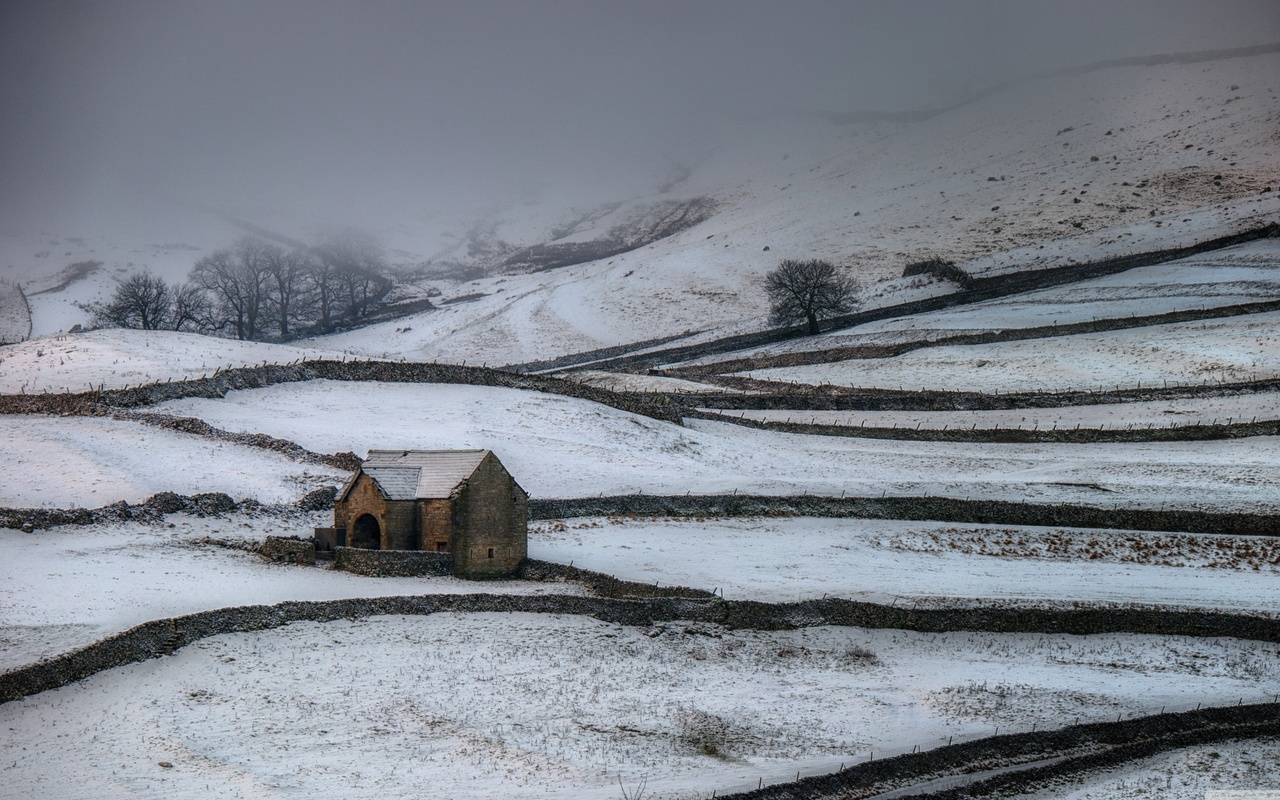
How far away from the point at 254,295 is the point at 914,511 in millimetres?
69476

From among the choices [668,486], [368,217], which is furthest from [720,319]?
[368,217]

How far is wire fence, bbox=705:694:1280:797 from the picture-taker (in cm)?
1858

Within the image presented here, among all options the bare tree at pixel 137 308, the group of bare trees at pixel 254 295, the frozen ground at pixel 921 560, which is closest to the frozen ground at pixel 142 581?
the frozen ground at pixel 921 560

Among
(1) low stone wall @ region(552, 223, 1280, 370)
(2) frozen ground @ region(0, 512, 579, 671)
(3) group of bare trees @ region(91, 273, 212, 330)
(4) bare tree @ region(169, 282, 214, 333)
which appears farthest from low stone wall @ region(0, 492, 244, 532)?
(4) bare tree @ region(169, 282, 214, 333)

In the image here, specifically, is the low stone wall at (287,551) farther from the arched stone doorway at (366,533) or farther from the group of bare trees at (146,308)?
the group of bare trees at (146,308)

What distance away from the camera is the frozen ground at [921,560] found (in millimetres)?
29891

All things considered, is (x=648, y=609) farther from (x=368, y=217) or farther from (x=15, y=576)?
(x=368, y=217)

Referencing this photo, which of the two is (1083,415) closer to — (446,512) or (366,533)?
(446,512)

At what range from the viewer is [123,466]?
36.3 meters

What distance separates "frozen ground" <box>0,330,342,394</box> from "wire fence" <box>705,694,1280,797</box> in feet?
122

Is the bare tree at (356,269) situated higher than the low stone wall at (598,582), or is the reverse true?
the bare tree at (356,269)

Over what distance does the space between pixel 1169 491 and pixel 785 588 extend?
678 inches

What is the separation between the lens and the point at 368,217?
161 meters

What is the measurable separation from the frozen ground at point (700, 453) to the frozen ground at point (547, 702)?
1295 cm
